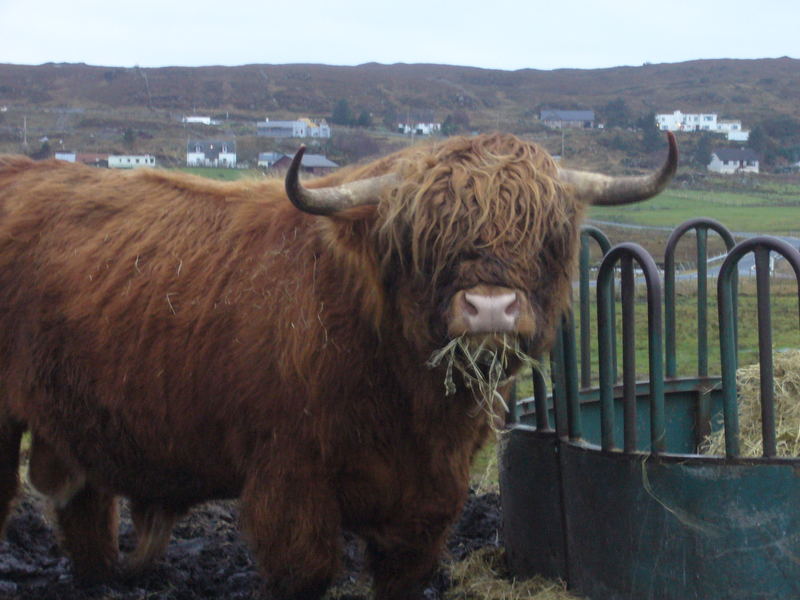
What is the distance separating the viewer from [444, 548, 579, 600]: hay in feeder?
14.5ft

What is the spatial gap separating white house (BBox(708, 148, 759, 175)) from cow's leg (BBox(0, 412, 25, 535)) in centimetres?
2960

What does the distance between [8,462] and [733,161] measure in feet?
103

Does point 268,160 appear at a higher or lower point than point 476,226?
higher

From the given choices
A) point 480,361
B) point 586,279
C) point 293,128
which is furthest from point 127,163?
point 293,128

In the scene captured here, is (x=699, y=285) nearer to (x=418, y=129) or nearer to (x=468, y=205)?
(x=468, y=205)

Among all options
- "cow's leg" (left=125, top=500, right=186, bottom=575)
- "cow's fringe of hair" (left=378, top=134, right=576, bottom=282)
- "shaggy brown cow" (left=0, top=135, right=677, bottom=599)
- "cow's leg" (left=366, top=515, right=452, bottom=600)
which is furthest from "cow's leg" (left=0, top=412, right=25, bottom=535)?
"cow's fringe of hair" (left=378, top=134, right=576, bottom=282)

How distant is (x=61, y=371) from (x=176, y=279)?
0.76 meters

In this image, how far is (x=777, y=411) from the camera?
4727 mm

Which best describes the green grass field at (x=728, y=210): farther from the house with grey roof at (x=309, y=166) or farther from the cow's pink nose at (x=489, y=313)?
the cow's pink nose at (x=489, y=313)

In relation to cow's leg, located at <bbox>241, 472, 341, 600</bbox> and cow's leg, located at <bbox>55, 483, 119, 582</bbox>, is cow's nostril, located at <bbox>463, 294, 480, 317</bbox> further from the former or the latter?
cow's leg, located at <bbox>55, 483, 119, 582</bbox>

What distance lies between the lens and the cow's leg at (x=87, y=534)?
524 centimetres

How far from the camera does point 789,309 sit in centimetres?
1819

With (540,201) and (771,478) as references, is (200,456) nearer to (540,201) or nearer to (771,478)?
(540,201)

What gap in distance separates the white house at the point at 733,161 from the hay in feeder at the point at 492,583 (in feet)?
94.4
